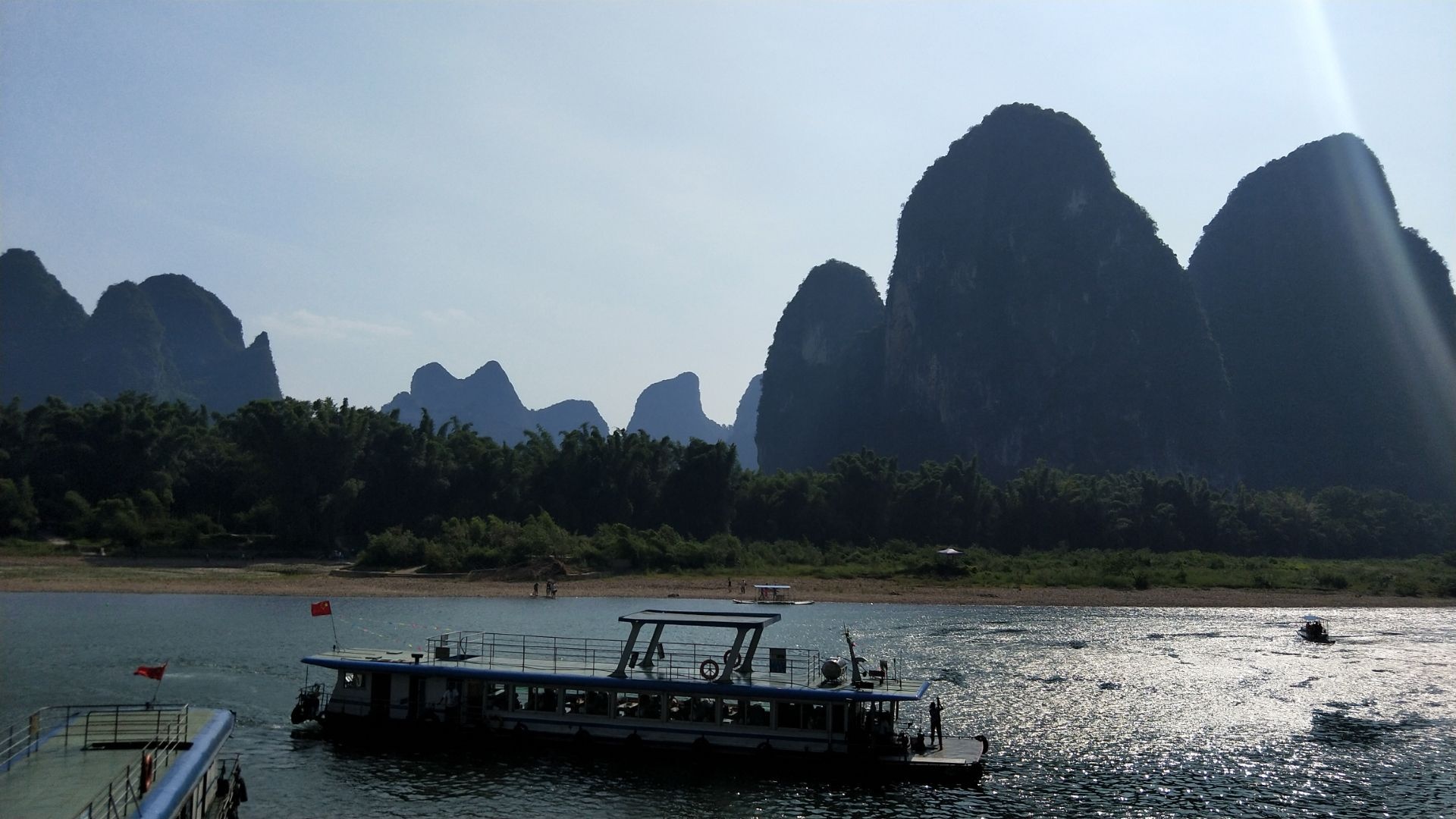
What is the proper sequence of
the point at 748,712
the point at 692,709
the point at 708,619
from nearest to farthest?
the point at 748,712
the point at 692,709
the point at 708,619

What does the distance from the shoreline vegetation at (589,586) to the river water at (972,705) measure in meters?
5.19

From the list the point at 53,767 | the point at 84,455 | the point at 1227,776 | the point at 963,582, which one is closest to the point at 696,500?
the point at 963,582

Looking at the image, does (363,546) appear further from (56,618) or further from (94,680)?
(94,680)

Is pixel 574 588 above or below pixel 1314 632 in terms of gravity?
above

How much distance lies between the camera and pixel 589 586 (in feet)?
242

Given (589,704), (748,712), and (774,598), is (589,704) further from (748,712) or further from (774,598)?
(774,598)

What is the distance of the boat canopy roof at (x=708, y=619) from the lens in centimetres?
2848

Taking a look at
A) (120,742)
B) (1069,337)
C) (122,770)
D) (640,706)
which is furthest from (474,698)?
(1069,337)

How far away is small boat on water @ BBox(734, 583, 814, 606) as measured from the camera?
66375 millimetres

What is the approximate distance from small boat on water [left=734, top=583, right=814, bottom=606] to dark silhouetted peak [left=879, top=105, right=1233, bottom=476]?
125 metres

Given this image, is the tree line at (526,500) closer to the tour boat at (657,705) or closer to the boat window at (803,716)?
the tour boat at (657,705)

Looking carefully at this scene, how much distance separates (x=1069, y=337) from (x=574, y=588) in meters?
142

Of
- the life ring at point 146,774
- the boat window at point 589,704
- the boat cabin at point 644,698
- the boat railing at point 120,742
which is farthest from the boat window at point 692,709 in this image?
the life ring at point 146,774

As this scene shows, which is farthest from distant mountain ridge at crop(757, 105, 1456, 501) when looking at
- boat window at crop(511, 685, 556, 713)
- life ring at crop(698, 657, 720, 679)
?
boat window at crop(511, 685, 556, 713)
